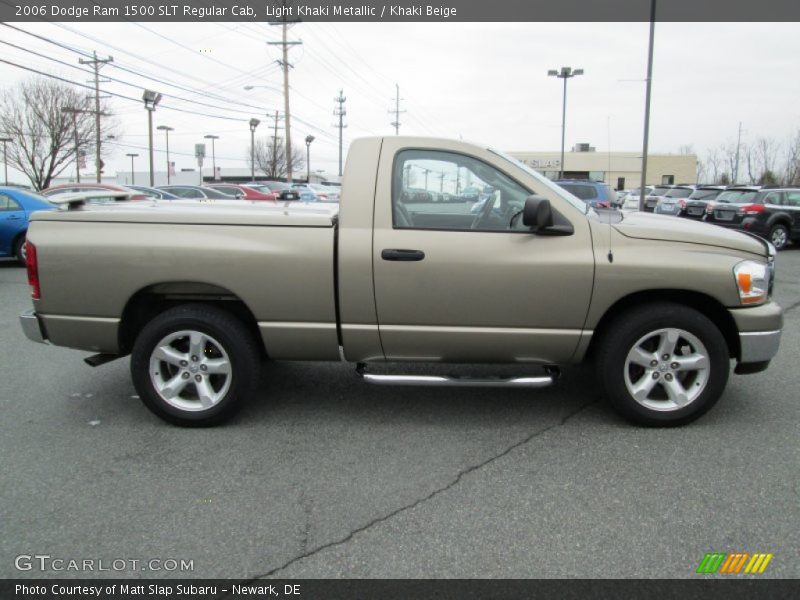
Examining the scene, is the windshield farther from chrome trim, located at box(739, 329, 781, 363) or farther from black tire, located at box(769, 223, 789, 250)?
black tire, located at box(769, 223, 789, 250)

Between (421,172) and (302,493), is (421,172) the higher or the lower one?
the higher one

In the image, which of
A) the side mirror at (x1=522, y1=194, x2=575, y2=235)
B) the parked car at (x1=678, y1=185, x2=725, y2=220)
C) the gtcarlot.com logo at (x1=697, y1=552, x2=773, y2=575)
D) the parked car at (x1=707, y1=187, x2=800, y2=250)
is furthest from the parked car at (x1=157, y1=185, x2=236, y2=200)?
the gtcarlot.com logo at (x1=697, y1=552, x2=773, y2=575)

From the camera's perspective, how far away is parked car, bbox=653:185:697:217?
20.2 m

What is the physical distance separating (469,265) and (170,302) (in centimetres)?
210

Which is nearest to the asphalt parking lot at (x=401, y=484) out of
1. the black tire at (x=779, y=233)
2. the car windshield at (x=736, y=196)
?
the black tire at (x=779, y=233)

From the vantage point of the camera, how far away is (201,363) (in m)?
4.08

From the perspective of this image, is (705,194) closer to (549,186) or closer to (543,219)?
(549,186)

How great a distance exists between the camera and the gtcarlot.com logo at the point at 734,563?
2629 mm

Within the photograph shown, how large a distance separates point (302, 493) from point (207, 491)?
51 centimetres

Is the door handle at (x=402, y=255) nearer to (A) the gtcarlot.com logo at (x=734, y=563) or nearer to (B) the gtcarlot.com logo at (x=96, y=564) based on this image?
(B) the gtcarlot.com logo at (x=96, y=564)
